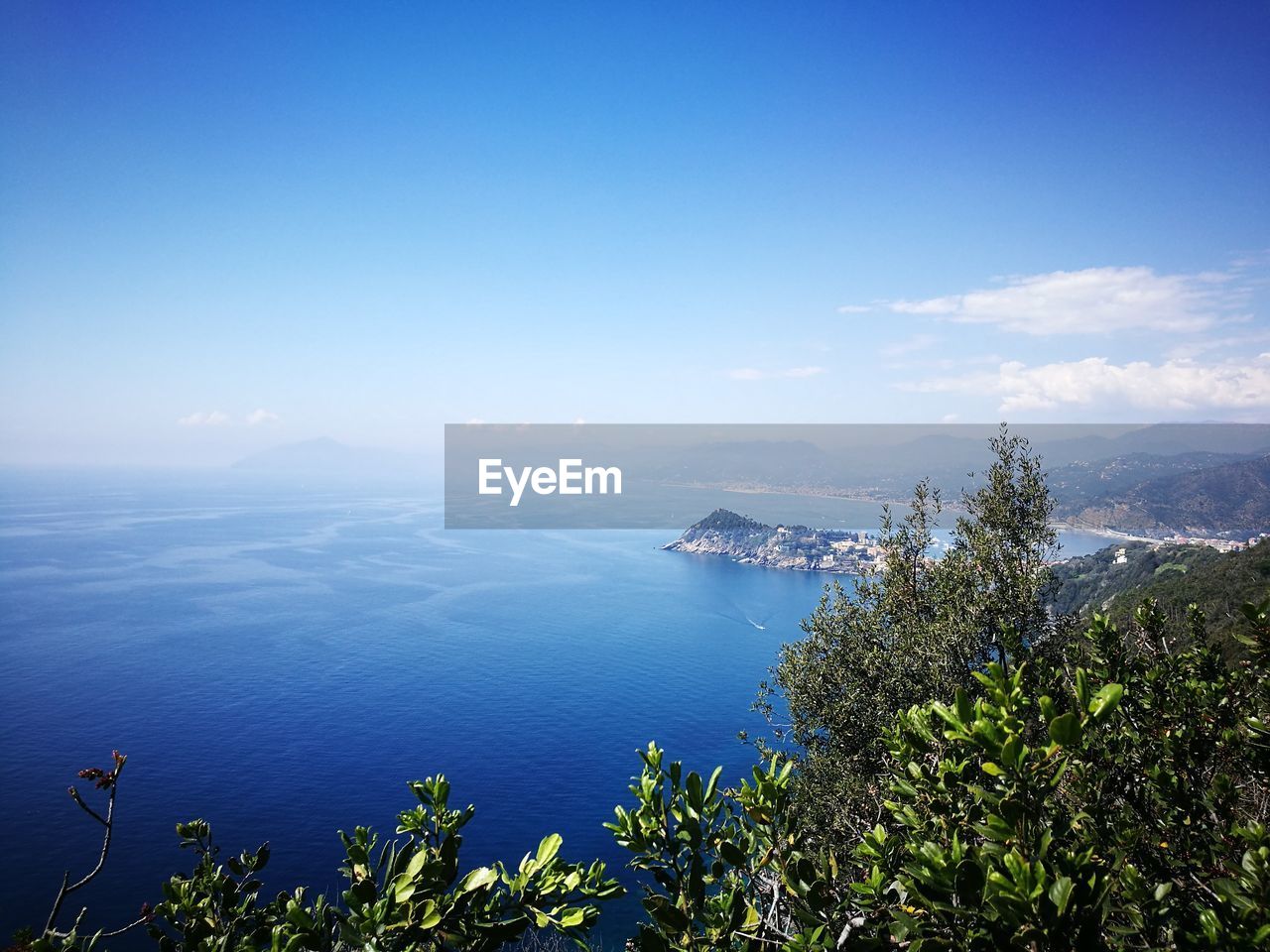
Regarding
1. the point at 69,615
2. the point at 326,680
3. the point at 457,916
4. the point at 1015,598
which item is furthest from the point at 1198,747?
the point at 69,615

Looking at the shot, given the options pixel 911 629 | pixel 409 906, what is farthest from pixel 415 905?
pixel 911 629

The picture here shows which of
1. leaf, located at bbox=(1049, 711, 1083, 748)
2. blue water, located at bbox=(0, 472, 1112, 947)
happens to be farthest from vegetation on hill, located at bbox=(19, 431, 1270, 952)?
blue water, located at bbox=(0, 472, 1112, 947)

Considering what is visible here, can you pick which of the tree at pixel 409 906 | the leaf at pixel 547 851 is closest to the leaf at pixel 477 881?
the tree at pixel 409 906

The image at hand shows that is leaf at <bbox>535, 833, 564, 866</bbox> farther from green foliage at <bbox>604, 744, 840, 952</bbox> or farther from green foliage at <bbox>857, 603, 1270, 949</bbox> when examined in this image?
green foliage at <bbox>857, 603, 1270, 949</bbox>

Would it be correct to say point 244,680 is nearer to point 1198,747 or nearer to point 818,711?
point 818,711

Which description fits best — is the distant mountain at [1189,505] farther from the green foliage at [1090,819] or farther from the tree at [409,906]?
the tree at [409,906]

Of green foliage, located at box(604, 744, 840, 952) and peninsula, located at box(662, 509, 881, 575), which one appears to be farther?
A: peninsula, located at box(662, 509, 881, 575)

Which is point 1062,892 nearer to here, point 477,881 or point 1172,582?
point 477,881
